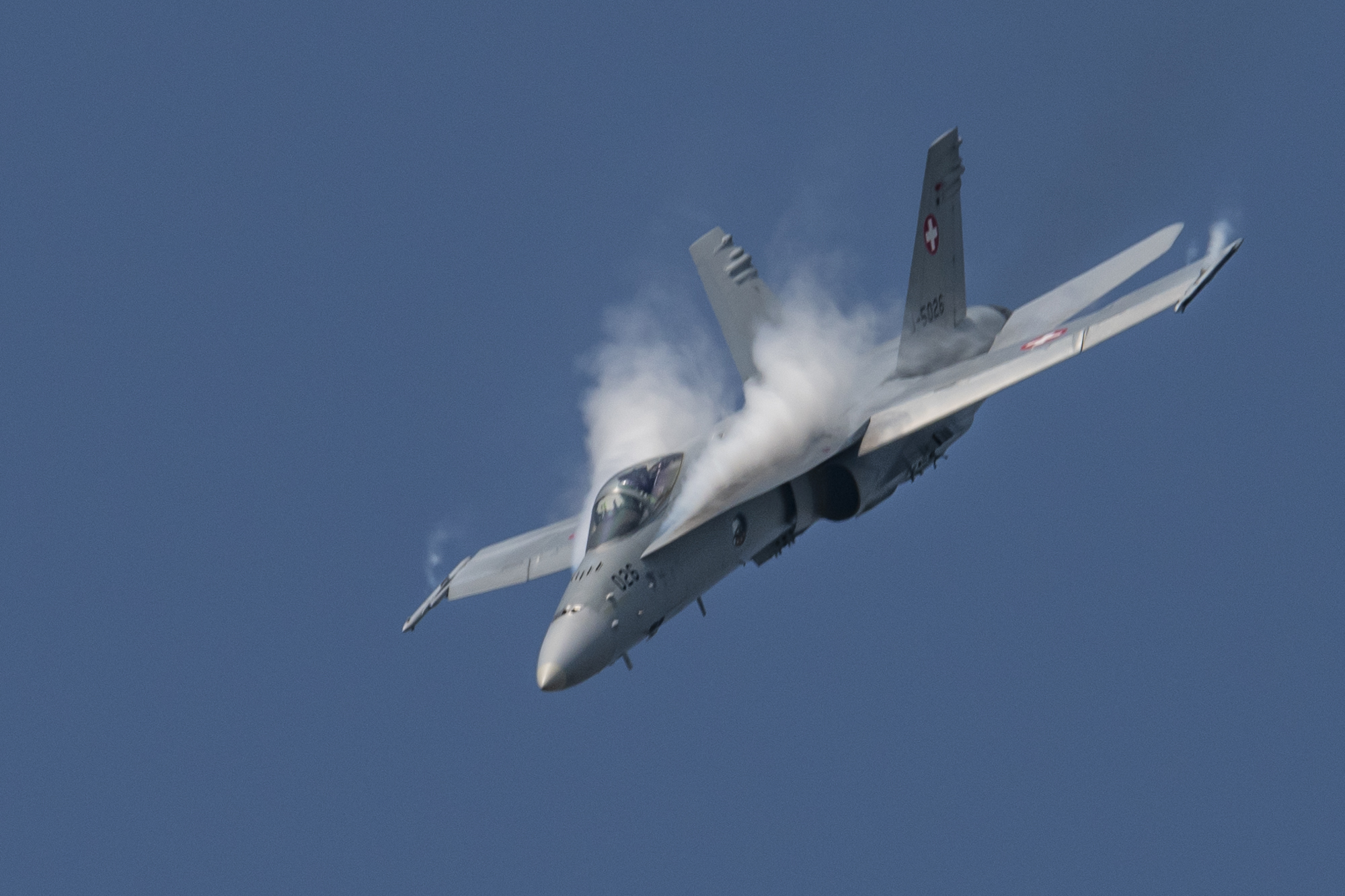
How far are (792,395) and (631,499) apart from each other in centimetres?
340

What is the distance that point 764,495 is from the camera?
67.4 ft

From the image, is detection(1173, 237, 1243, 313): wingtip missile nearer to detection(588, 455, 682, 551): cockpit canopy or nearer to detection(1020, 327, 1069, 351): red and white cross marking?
detection(1020, 327, 1069, 351): red and white cross marking

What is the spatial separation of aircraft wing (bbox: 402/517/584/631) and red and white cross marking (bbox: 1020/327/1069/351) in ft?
20.9

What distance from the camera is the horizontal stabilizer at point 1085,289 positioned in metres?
23.6

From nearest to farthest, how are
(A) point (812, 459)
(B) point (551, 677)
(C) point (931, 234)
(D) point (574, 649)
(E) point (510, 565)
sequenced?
(B) point (551, 677)
(D) point (574, 649)
(A) point (812, 459)
(C) point (931, 234)
(E) point (510, 565)

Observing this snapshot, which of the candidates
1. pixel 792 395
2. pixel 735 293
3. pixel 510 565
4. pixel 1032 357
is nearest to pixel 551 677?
pixel 510 565

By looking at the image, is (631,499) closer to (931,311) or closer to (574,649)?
(574,649)

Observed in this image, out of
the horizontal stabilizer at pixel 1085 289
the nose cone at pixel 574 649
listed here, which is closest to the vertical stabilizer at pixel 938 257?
the horizontal stabilizer at pixel 1085 289

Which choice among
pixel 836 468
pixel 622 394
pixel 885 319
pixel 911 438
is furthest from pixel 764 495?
pixel 885 319

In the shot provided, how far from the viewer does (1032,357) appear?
67.6ft

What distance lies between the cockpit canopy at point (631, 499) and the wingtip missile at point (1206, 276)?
6.36 metres

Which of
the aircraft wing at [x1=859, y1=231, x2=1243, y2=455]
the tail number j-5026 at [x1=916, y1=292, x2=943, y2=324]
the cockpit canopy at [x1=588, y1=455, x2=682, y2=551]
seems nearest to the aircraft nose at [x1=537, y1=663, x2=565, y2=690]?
the cockpit canopy at [x1=588, y1=455, x2=682, y2=551]

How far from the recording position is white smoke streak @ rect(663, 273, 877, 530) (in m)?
20.5

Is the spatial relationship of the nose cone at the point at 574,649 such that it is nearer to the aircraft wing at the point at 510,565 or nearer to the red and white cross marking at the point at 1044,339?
the aircraft wing at the point at 510,565
